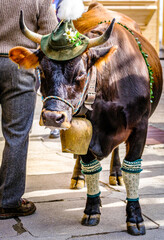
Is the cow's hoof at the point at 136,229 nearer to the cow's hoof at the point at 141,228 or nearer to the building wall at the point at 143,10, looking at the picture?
the cow's hoof at the point at 141,228

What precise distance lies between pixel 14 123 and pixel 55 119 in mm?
979

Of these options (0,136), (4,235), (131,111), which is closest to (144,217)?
(131,111)

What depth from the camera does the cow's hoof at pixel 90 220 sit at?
386cm

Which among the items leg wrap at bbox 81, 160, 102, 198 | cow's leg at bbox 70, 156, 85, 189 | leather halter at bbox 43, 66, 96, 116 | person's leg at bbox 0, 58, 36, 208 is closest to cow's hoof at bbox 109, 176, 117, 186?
cow's leg at bbox 70, 156, 85, 189

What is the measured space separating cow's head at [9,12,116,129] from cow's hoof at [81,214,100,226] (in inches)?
41.5

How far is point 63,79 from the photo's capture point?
3.22m

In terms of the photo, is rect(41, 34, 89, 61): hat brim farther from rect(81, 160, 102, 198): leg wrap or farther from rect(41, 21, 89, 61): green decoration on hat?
rect(81, 160, 102, 198): leg wrap

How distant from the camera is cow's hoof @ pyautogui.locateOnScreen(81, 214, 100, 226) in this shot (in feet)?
12.6

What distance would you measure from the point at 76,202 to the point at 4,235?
0.95 meters

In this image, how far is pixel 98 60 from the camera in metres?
3.46

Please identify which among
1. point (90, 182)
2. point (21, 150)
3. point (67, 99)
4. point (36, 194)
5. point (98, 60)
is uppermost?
point (98, 60)

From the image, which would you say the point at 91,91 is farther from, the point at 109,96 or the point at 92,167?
the point at 92,167

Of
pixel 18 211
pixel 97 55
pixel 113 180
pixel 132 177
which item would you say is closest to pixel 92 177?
pixel 132 177

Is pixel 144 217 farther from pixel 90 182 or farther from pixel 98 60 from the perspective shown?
pixel 98 60
